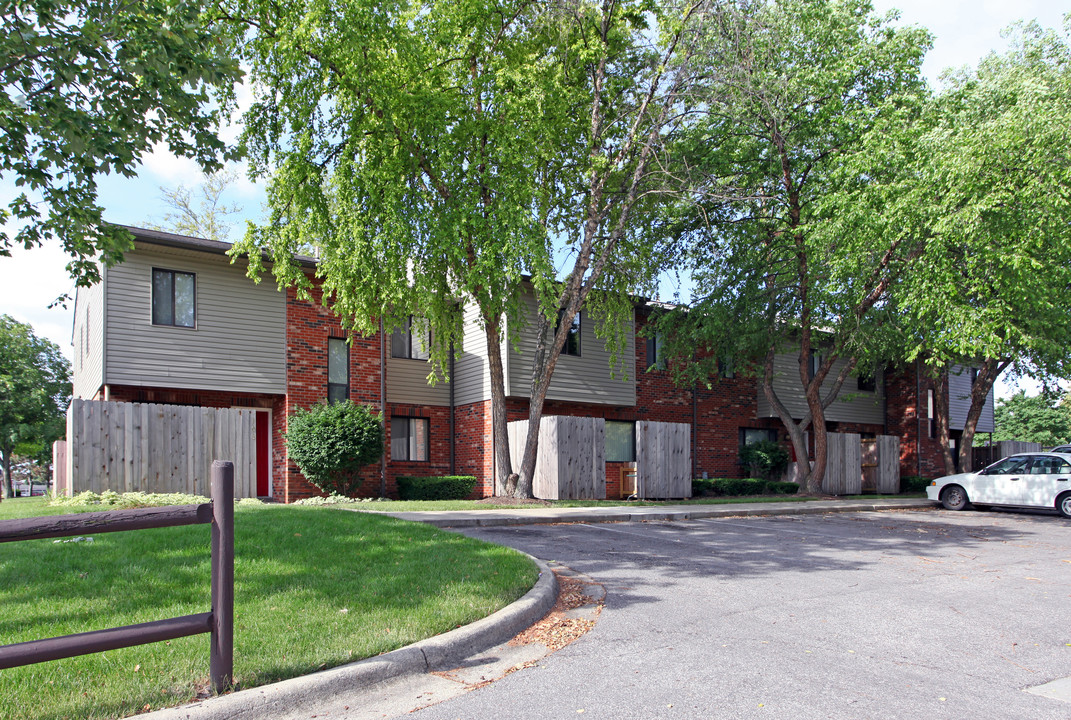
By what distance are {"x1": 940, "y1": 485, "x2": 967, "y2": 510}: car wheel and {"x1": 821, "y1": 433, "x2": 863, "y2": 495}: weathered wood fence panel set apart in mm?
4425

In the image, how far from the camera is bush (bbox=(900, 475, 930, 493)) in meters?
29.1

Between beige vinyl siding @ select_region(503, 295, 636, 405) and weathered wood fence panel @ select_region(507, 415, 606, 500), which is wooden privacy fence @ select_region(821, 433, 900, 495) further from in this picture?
weathered wood fence panel @ select_region(507, 415, 606, 500)

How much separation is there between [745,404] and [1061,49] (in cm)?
1493

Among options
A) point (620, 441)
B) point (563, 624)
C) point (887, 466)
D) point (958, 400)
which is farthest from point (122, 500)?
point (958, 400)

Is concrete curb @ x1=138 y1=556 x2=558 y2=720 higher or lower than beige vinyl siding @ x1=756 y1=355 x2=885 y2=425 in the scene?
lower

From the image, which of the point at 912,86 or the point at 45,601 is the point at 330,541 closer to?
the point at 45,601

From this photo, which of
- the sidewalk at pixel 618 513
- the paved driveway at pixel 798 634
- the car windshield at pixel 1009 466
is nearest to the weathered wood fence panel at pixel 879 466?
the car windshield at pixel 1009 466

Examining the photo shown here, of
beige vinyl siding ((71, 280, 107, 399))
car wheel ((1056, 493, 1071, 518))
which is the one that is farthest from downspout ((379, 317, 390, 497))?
car wheel ((1056, 493, 1071, 518))

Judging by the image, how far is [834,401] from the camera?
29828 mm

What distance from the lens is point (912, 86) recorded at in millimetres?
20359

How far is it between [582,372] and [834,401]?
12.4m

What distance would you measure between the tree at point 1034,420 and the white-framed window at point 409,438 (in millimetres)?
54807

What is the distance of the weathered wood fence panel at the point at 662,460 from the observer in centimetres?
2034

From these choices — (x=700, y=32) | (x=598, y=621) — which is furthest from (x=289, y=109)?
(x=598, y=621)
